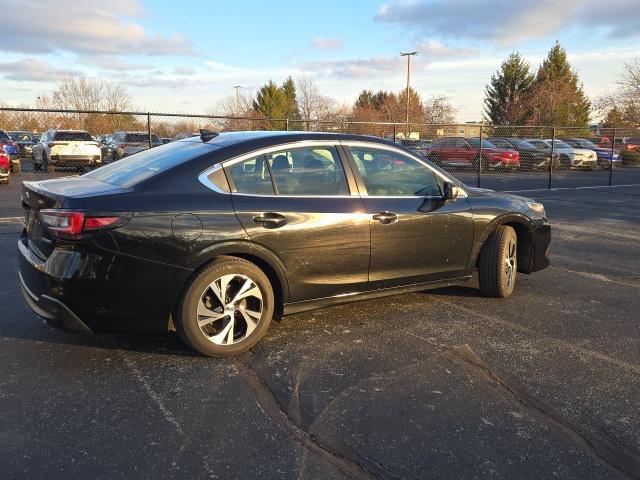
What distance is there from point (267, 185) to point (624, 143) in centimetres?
2996

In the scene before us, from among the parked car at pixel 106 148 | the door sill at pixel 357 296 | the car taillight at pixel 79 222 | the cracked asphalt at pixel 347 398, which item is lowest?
the cracked asphalt at pixel 347 398

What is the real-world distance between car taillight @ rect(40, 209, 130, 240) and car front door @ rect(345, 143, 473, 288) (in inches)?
76.1

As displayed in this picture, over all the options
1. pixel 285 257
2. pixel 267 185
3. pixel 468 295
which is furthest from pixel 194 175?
pixel 468 295

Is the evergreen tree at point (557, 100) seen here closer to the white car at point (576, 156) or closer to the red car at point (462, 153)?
the white car at point (576, 156)

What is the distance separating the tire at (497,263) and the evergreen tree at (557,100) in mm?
43151

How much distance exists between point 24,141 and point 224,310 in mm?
31113

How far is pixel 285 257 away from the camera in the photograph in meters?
4.09

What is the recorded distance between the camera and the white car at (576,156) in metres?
23.4

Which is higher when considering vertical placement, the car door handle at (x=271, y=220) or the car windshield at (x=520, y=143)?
the car windshield at (x=520, y=143)

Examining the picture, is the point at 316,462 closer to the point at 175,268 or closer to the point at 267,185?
the point at 175,268

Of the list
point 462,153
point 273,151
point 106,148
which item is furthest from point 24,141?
point 273,151

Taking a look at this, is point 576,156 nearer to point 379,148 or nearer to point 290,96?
point 379,148

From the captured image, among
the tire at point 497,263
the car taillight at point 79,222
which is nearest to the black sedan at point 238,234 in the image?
the car taillight at point 79,222

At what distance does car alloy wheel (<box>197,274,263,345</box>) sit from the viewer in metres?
3.87
